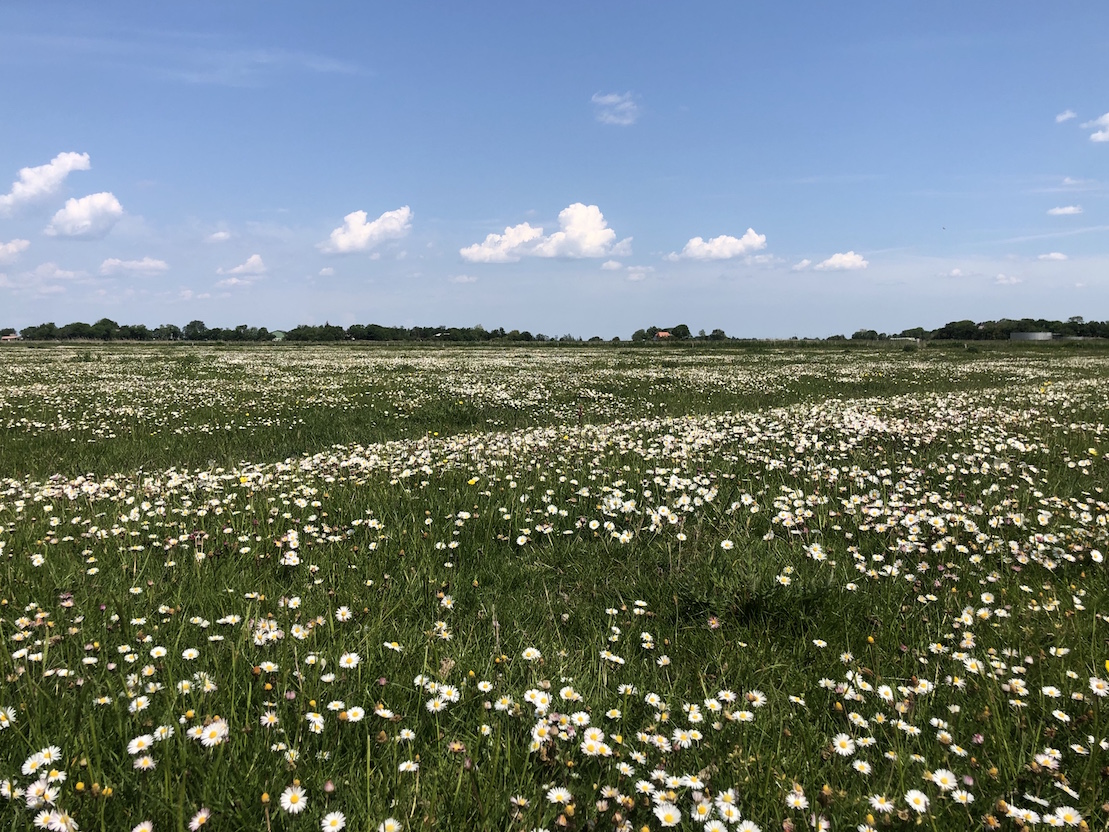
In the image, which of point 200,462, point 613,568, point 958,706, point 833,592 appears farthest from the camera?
point 200,462

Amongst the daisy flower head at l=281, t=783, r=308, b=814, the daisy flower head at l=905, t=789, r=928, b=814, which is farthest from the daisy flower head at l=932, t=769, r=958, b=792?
the daisy flower head at l=281, t=783, r=308, b=814

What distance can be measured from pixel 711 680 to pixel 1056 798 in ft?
4.92

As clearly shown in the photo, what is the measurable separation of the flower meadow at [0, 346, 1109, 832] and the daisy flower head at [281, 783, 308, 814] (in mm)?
11

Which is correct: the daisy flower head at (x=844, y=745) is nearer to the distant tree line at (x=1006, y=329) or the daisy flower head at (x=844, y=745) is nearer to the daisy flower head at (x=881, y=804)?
the daisy flower head at (x=881, y=804)

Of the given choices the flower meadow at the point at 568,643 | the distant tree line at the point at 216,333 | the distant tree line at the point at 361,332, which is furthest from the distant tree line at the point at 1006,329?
the flower meadow at the point at 568,643

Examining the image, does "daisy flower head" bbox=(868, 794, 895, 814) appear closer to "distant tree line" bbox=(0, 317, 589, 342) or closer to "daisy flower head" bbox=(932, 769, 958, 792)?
"daisy flower head" bbox=(932, 769, 958, 792)

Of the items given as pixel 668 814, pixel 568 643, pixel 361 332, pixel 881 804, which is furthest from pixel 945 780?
pixel 361 332

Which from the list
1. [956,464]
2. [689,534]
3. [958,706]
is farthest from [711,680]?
[956,464]

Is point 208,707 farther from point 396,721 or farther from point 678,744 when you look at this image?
point 678,744

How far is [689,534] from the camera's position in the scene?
552cm

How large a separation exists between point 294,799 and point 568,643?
6.13ft

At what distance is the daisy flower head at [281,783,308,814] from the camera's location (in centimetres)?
209

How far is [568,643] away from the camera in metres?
3.69

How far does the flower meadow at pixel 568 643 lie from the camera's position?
2291 mm
